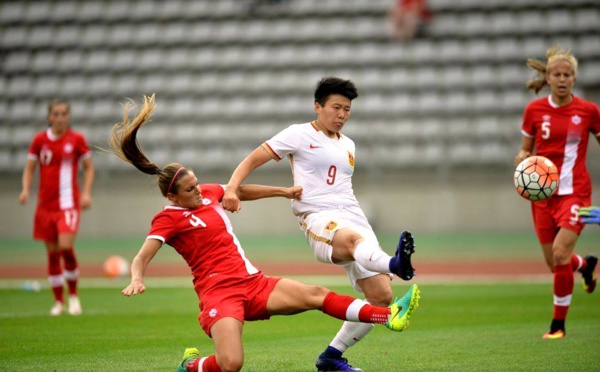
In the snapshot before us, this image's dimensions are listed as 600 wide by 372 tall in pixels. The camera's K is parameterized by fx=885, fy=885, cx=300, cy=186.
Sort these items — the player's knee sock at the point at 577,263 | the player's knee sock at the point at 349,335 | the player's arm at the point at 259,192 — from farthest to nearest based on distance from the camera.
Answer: the player's knee sock at the point at 577,263 → the player's knee sock at the point at 349,335 → the player's arm at the point at 259,192

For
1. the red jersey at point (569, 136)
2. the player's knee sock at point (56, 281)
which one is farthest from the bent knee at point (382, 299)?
the player's knee sock at point (56, 281)

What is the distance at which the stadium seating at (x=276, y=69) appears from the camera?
26344mm

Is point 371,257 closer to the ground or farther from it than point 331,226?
closer to the ground

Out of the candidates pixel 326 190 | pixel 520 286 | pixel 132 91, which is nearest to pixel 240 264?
pixel 326 190

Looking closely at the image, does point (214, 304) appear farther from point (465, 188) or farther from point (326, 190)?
point (465, 188)

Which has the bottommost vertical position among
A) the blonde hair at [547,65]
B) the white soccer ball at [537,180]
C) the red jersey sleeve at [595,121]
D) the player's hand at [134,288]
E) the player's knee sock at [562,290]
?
the player's knee sock at [562,290]

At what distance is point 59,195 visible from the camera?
11.6 m

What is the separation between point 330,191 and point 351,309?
4.30 feet

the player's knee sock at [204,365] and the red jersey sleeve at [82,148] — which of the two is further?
the red jersey sleeve at [82,148]

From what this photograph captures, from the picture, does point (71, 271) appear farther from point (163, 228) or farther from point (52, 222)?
point (163, 228)

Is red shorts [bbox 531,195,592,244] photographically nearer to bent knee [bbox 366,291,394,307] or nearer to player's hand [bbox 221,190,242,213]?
bent knee [bbox 366,291,394,307]

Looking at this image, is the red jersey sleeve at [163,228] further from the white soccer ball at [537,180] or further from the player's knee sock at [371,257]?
the white soccer ball at [537,180]

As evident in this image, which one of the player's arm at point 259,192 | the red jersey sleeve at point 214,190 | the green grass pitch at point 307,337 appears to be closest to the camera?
the red jersey sleeve at point 214,190

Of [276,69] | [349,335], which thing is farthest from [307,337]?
[276,69]
